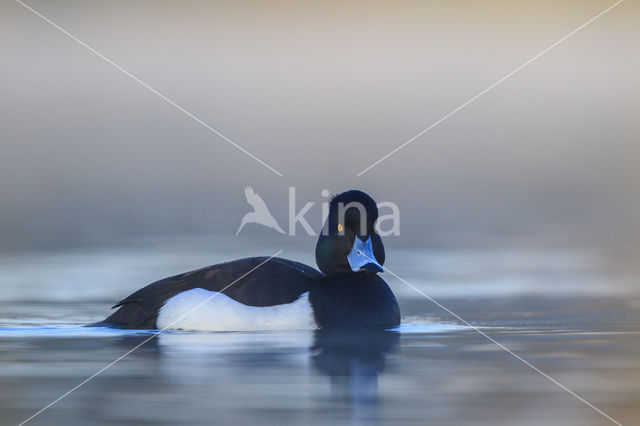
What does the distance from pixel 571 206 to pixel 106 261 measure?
242 inches

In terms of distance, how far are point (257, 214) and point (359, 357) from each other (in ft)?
23.0

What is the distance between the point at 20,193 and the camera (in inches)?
545

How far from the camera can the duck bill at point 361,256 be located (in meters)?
7.57

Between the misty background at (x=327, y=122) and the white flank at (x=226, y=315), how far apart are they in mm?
4133

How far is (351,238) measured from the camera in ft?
25.2

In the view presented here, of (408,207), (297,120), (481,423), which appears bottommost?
(481,423)

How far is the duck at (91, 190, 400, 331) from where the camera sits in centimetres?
719

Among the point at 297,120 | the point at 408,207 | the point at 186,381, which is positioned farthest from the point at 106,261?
the point at 297,120

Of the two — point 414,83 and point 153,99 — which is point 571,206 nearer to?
point 414,83

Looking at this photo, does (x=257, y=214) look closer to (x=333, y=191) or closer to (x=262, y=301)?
(x=333, y=191)

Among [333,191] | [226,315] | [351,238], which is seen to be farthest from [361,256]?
[333,191]

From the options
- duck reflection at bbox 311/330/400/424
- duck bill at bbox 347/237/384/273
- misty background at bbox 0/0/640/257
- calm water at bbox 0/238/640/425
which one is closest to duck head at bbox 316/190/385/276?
duck bill at bbox 347/237/384/273

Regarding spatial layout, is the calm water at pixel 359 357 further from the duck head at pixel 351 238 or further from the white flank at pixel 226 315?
the duck head at pixel 351 238

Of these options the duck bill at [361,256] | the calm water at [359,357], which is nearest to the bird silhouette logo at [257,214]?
the calm water at [359,357]
